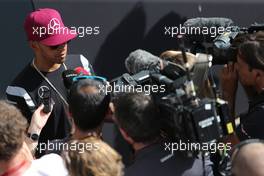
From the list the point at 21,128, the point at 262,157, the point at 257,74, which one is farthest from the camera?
the point at 257,74

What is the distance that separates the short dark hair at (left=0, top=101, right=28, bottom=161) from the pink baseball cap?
106 centimetres

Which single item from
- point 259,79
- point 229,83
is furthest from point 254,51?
point 229,83

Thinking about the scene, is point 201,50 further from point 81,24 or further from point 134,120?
point 134,120

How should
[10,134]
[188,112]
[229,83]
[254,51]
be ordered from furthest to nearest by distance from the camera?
1. [229,83]
2. [254,51]
3. [188,112]
4. [10,134]

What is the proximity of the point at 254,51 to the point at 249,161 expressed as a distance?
956 millimetres

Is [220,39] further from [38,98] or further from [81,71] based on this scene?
[38,98]

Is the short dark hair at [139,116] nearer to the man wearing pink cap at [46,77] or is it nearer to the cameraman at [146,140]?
the cameraman at [146,140]

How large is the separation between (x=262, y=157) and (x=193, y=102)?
0.40m

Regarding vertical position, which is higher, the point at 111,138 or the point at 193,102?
the point at 193,102

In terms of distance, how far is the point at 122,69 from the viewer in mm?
4012

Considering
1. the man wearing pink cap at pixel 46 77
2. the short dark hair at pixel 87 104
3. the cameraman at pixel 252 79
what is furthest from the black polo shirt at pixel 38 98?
the cameraman at pixel 252 79

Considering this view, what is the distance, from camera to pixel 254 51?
120 inches

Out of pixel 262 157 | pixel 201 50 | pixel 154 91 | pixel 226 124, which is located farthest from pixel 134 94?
pixel 201 50

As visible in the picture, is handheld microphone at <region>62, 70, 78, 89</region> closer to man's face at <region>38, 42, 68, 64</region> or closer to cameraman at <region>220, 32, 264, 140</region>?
man's face at <region>38, 42, 68, 64</region>
